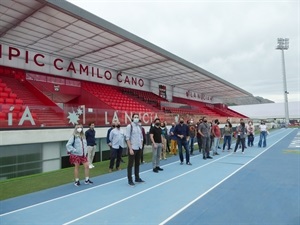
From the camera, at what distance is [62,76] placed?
770 inches

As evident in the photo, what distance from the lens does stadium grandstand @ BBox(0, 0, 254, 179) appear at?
10453 mm

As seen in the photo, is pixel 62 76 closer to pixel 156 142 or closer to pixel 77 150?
pixel 156 142

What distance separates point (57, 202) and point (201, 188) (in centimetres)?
367

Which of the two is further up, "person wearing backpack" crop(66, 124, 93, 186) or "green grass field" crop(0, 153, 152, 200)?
"person wearing backpack" crop(66, 124, 93, 186)

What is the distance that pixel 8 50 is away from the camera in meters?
16.3

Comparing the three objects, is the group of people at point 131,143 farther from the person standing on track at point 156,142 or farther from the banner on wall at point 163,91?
the banner on wall at point 163,91

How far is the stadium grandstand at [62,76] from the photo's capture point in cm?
1045

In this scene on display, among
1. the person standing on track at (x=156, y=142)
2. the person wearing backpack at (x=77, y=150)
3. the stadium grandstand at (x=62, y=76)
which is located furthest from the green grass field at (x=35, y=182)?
the person standing on track at (x=156, y=142)

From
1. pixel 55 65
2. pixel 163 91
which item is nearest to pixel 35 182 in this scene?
pixel 55 65

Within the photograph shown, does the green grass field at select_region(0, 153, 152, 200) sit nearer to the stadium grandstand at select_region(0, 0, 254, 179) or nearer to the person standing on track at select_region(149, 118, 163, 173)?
the stadium grandstand at select_region(0, 0, 254, 179)

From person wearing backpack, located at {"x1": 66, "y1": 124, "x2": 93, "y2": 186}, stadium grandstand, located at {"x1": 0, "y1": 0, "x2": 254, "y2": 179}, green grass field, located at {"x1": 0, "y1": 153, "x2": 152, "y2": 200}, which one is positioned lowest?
green grass field, located at {"x1": 0, "y1": 153, "x2": 152, "y2": 200}

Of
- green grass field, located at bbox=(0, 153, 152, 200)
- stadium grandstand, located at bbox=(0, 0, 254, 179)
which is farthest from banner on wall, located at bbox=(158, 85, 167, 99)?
green grass field, located at bbox=(0, 153, 152, 200)

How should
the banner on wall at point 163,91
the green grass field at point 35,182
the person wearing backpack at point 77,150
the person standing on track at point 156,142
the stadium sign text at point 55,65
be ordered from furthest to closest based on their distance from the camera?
the banner on wall at point 163,91 → the stadium sign text at point 55,65 → the person standing on track at point 156,142 → the person wearing backpack at point 77,150 → the green grass field at point 35,182

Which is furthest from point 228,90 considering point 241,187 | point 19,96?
point 241,187
